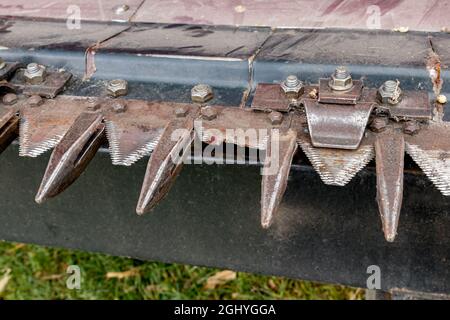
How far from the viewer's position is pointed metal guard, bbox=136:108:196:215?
1109 millimetres

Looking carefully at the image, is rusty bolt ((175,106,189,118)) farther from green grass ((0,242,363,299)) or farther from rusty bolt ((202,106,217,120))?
green grass ((0,242,363,299))

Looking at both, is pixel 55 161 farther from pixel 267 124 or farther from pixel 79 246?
pixel 79 246

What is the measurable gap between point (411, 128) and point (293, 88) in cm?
24

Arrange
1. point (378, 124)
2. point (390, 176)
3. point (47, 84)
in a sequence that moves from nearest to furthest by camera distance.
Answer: point (390, 176)
point (378, 124)
point (47, 84)

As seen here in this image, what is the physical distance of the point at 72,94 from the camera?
1.38 meters

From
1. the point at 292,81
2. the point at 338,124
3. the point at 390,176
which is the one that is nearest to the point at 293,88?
the point at 292,81

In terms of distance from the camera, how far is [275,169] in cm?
110

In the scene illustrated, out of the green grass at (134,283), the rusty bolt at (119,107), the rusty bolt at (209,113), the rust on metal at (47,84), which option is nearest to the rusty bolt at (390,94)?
the rusty bolt at (209,113)

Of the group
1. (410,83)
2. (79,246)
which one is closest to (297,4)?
(410,83)

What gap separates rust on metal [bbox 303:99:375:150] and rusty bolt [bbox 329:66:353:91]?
0.16ft

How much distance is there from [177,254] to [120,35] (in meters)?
0.62

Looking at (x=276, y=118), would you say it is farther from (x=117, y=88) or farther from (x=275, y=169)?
(x=117, y=88)

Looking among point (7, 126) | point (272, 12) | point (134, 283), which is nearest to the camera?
point (7, 126)

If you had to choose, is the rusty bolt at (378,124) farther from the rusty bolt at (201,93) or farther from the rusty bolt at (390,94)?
the rusty bolt at (201,93)
